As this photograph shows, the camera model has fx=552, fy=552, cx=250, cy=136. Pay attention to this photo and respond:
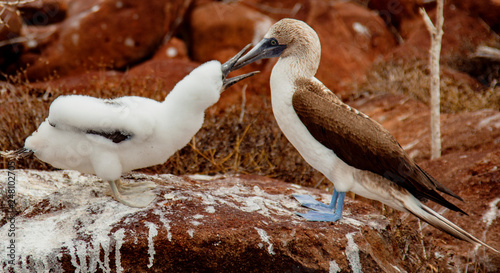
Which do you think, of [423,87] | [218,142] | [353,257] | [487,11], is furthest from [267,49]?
[487,11]

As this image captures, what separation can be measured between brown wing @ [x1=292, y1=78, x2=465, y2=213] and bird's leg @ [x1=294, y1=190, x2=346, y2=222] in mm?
278

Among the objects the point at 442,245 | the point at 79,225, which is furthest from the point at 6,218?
the point at 442,245

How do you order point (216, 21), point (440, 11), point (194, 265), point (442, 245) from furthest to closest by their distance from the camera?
point (216, 21)
point (440, 11)
point (442, 245)
point (194, 265)

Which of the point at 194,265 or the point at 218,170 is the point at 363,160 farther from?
the point at 218,170

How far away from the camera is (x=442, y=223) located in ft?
11.5

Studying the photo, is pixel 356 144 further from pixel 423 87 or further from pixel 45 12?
pixel 45 12

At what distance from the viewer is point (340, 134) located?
138 inches

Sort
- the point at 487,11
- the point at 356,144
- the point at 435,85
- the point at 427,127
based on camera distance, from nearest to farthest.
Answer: the point at 356,144
the point at 435,85
the point at 427,127
the point at 487,11

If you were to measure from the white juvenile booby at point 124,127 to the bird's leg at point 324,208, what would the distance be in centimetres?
95

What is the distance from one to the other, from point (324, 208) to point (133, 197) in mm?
1277

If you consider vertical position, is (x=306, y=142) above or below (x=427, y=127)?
above

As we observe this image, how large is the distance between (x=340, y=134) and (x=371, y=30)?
8.56 meters

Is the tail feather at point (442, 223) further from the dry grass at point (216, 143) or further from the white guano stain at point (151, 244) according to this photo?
the dry grass at point (216, 143)

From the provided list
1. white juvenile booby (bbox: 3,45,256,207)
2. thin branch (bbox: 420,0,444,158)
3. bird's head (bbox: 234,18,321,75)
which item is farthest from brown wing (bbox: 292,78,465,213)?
thin branch (bbox: 420,0,444,158)
